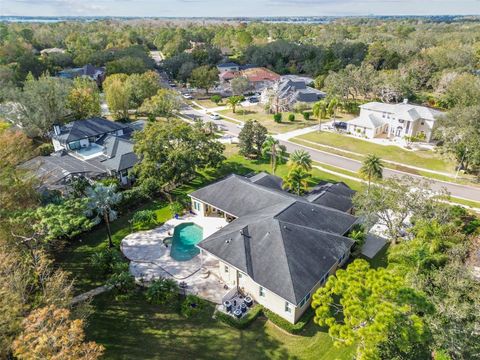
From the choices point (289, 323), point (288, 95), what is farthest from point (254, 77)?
point (289, 323)

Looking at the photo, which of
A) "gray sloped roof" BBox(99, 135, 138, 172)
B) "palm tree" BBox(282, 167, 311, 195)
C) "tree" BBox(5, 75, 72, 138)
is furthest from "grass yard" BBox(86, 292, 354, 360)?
"tree" BBox(5, 75, 72, 138)

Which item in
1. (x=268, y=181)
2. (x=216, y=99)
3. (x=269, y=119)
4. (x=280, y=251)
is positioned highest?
(x=280, y=251)

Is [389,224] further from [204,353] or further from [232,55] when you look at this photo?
[232,55]

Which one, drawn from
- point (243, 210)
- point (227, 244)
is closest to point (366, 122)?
point (243, 210)

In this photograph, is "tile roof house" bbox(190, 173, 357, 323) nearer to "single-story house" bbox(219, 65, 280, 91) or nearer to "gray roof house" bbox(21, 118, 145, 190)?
"gray roof house" bbox(21, 118, 145, 190)

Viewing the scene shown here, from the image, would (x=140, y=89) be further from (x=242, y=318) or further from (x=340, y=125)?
(x=242, y=318)
